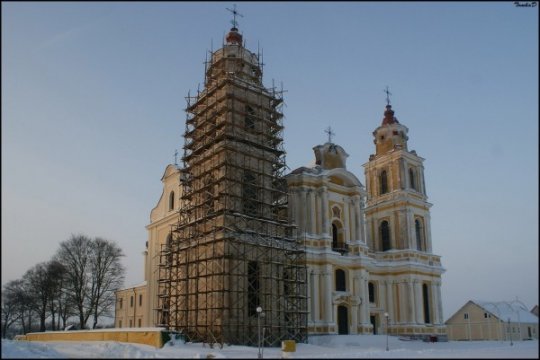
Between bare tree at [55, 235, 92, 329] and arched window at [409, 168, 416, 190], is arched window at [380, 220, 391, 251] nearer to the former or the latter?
arched window at [409, 168, 416, 190]

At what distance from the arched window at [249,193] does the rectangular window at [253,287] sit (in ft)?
11.4

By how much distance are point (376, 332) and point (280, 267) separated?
13.0 m

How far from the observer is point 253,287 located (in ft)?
107

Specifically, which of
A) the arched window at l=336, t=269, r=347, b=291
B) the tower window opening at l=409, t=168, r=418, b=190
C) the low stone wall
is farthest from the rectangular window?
the tower window opening at l=409, t=168, r=418, b=190

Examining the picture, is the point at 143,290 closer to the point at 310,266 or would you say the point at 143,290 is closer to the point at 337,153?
the point at 310,266

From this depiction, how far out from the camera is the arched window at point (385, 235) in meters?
46.8

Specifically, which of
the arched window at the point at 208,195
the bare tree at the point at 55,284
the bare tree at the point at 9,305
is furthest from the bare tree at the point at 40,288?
the arched window at the point at 208,195

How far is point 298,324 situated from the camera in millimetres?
34062

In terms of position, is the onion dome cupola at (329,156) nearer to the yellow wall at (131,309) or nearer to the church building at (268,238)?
the church building at (268,238)

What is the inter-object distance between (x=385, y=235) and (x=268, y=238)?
54.9 feet

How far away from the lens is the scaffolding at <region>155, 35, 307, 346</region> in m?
31.5

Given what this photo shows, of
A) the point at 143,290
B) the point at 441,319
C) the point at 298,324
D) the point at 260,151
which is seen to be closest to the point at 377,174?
the point at 441,319

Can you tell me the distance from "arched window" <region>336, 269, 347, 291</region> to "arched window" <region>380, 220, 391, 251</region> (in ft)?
26.9

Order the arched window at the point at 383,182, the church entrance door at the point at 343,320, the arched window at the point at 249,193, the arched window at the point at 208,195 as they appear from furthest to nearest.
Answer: the arched window at the point at 383,182
the church entrance door at the point at 343,320
the arched window at the point at 249,193
the arched window at the point at 208,195
